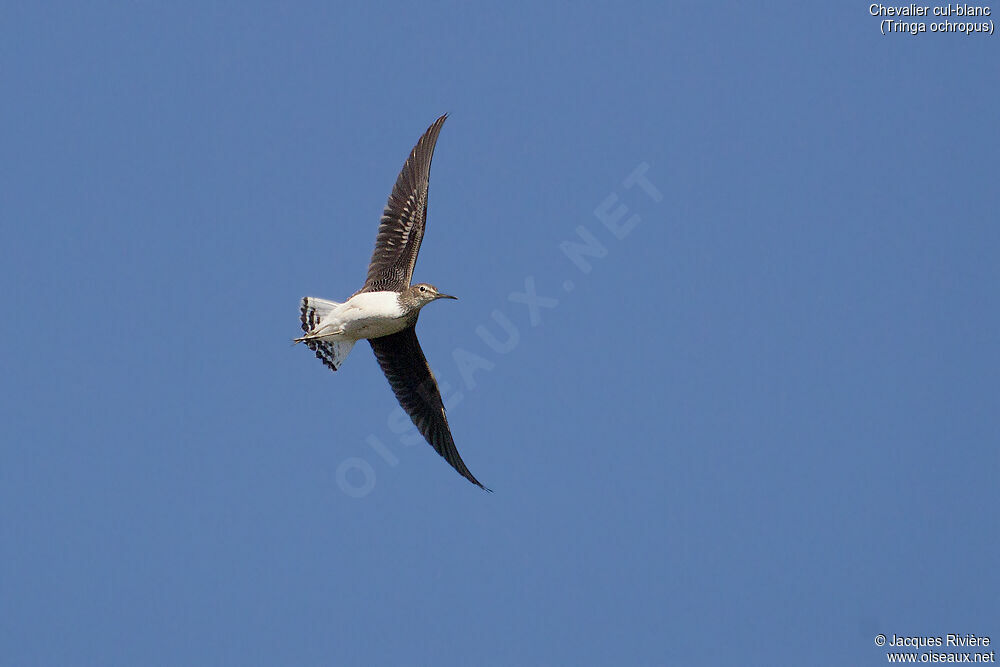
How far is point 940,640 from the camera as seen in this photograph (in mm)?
26078

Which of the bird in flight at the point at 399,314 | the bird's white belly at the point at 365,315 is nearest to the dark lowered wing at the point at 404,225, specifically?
the bird in flight at the point at 399,314

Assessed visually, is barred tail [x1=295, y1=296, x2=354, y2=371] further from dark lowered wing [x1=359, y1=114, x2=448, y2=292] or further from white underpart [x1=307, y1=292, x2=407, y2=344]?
dark lowered wing [x1=359, y1=114, x2=448, y2=292]

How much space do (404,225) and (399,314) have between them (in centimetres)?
144

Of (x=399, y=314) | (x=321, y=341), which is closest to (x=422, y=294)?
(x=399, y=314)

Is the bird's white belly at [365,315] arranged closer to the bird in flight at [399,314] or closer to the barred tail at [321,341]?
the bird in flight at [399,314]

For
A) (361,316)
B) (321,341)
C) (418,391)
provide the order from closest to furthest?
(361,316)
(321,341)
(418,391)

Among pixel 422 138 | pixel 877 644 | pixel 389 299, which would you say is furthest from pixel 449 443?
pixel 877 644

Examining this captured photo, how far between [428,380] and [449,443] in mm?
1007

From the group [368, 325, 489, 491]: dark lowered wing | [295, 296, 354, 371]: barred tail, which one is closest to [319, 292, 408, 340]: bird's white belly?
[295, 296, 354, 371]: barred tail

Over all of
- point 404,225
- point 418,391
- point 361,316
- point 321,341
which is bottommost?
point 418,391

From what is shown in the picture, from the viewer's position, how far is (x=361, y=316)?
23.6 meters

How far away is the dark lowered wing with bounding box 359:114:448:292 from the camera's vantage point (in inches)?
945

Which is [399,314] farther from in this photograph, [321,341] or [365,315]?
[321,341]

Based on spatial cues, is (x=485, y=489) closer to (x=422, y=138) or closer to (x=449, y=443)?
A: (x=449, y=443)
